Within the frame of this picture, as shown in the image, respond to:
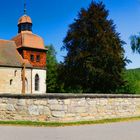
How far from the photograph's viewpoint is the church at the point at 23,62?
4897cm

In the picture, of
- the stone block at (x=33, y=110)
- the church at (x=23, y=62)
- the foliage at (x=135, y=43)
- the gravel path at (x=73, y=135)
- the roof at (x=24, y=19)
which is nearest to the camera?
the gravel path at (x=73, y=135)

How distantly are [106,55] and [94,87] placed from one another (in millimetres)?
4043

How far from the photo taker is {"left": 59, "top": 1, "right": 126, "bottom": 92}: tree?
40469 mm

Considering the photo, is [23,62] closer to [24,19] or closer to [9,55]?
[9,55]

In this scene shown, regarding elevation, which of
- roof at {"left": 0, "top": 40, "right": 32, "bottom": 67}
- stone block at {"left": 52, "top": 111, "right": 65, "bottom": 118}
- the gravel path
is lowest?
the gravel path

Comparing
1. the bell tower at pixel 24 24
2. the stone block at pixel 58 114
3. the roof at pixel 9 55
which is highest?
the bell tower at pixel 24 24

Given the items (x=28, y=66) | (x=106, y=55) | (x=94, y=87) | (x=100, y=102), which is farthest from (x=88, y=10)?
(x=100, y=102)

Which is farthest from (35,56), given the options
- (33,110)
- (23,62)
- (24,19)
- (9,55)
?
(33,110)

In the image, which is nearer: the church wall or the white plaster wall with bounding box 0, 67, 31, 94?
the white plaster wall with bounding box 0, 67, 31, 94

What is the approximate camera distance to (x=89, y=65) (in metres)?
39.8

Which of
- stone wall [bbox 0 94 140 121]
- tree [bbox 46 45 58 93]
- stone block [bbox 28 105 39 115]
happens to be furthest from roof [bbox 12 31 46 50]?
stone block [bbox 28 105 39 115]

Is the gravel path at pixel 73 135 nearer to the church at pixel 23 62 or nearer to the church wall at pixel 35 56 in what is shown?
the church at pixel 23 62

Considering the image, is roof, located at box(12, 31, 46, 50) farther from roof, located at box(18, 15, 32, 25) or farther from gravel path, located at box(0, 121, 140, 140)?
gravel path, located at box(0, 121, 140, 140)

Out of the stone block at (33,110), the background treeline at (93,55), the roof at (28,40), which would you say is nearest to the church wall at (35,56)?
the roof at (28,40)
